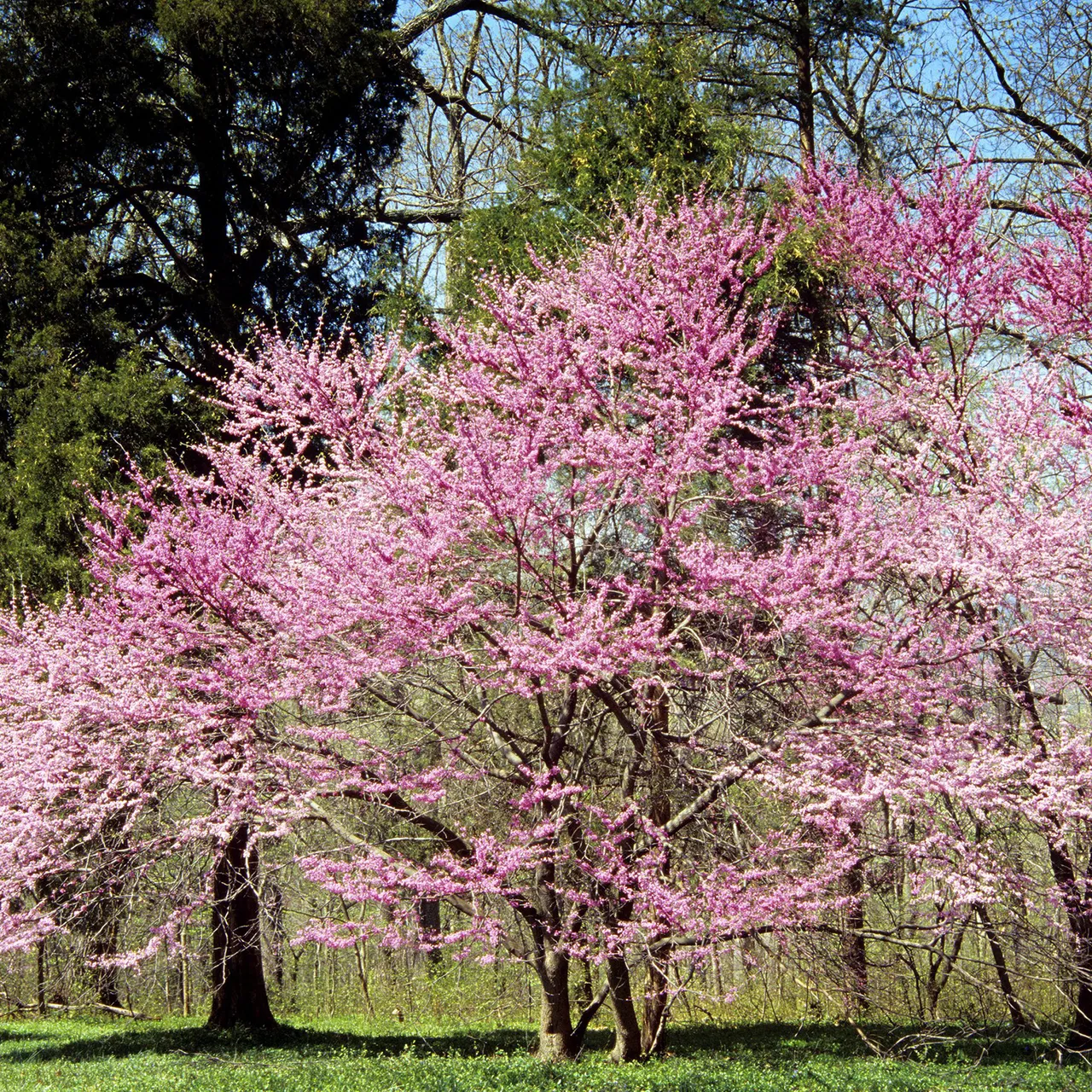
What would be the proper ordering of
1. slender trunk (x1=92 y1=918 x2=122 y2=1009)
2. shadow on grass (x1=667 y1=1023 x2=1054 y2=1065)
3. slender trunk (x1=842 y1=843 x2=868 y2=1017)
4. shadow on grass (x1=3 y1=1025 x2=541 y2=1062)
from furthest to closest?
1. shadow on grass (x1=3 y1=1025 x2=541 y2=1062)
2. slender trunk (x1=92 y1=918 x2=122 y2=1009)
3. shadow on grass (x1=667 y1=1023 x2=1054 y2=1065)
4. slender trunk (x1=842 y1=843 x2=868 y2=1017)

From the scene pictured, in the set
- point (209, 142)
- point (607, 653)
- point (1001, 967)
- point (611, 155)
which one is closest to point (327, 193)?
point (209, 142)

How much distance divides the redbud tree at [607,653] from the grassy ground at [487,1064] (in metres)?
0.63

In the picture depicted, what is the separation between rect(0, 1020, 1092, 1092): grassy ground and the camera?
5.93m

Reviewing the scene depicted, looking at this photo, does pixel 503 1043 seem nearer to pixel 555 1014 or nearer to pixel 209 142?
pixel 555 1014

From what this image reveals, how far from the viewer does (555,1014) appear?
24.0 ft

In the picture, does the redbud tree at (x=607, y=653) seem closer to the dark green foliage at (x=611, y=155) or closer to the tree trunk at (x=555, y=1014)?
the tree trunk at (x=555, y=1014)

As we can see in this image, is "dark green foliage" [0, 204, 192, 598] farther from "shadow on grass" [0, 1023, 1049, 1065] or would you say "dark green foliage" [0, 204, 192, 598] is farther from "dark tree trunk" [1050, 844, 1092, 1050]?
"dark tree trunk" [1050, 844, 1092, 1050]

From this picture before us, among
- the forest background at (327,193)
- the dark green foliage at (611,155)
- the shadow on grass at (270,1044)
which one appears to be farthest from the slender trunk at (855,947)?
the dark green foliage at (611,155)

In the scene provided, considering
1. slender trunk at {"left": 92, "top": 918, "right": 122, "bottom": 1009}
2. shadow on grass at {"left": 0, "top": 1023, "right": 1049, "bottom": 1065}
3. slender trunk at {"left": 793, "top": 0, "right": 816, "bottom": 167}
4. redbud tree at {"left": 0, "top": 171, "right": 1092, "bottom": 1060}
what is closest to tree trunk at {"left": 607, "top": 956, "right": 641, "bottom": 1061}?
redbud tree at {"left": 0, "top": 171, "right": 1092, "bottom": 1060}

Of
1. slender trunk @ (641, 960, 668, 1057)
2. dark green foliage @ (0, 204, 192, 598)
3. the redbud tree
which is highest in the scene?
dark green foliage @ (0, 204, 192, 598)

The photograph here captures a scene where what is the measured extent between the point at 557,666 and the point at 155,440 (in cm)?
594

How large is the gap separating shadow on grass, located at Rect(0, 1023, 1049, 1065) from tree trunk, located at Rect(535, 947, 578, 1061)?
61cm

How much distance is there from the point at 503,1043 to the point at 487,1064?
2534mm

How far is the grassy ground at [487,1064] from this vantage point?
593 centimetres
